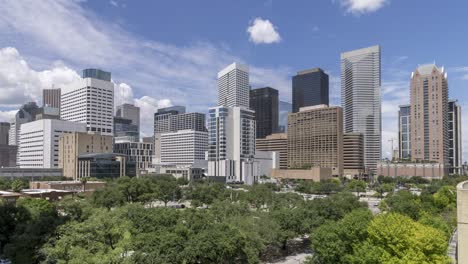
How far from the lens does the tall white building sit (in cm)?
17550

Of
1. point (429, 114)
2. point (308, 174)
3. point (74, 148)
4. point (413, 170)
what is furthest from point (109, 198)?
point (429, 114)

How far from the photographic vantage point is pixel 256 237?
40156 mm

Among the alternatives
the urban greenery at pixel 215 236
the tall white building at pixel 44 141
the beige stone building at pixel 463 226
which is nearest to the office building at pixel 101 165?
the tall white building at pixel 44 141

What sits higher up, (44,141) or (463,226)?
(44,141)

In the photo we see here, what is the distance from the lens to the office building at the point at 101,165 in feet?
462

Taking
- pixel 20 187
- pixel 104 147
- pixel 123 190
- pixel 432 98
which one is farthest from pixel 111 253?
pixel 432 98

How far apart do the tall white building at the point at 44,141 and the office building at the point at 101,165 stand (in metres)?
39.8

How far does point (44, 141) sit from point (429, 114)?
18634 cm

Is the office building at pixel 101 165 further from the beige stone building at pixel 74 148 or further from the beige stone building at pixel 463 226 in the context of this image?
the beige stone building at pixel 463 226

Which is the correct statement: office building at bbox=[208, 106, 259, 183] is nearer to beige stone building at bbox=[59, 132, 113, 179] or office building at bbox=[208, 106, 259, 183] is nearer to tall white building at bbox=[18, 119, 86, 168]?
beige stone building at bbox=[59, 132, 113, 179]

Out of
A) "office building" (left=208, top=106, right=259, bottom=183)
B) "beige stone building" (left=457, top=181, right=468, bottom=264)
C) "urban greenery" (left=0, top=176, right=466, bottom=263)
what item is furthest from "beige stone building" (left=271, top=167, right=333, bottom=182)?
"beige stone building" (left=457, top=181, right=468, bottom=264)

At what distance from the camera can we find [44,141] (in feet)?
582

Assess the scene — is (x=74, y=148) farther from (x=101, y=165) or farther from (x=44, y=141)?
(x=44, y=141)

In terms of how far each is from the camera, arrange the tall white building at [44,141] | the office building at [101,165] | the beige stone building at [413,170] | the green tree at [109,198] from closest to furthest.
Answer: the green tree at [109,198] → the office building at [101,165] → the tall white building at [44,141] → the beige stone building at [413,170]
